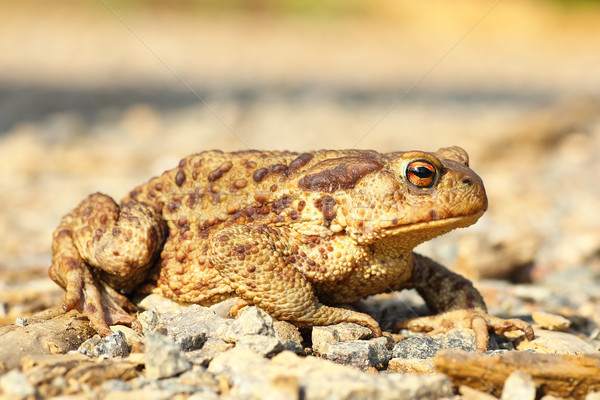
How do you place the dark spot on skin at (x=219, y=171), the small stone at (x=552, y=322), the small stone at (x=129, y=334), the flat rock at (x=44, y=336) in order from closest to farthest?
1. the flat rock at (x=44, y=336)
2. the small stone at (x=129, y=334)
3. the dark spot on skin at (x=219, y=171)
4. the small stone at (x=552, y=322)

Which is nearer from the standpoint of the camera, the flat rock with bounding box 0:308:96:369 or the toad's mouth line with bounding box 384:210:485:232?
the flat rock with bounding box 0:308:96:369

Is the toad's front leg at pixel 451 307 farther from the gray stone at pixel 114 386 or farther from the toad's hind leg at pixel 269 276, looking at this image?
the gray stone at pixel 114 386

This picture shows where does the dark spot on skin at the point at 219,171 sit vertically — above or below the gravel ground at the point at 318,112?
below

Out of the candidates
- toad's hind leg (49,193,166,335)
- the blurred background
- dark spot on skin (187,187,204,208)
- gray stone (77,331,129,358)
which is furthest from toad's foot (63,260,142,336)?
the blurred background

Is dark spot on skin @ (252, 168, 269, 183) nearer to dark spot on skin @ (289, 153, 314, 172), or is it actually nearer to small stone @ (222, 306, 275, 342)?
dark spot on skin @ (289, 153, 314, 172)

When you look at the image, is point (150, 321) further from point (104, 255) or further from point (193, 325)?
point (104, 255)

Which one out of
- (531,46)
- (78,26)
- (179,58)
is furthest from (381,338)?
(531,46)

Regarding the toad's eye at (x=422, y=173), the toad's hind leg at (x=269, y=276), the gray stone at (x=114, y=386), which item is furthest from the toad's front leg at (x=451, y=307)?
the gray stone at (x=114, y=386)
